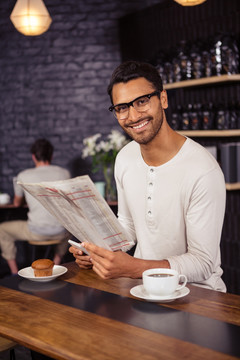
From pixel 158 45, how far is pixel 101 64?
0.82 metres

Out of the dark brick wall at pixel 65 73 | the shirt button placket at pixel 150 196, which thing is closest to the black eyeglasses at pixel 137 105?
the shirt button placket at pixel 150 196

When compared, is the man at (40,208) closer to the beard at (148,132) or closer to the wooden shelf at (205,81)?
the wooden shelf at (205,81)

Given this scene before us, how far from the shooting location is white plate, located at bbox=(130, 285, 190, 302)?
64.6 inches

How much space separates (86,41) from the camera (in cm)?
573

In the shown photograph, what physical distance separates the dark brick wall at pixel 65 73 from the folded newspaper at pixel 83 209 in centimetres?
395

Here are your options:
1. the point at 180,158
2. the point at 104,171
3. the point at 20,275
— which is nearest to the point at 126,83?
the point at 180,158

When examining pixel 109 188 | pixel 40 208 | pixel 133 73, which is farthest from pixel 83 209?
pixel 109 188

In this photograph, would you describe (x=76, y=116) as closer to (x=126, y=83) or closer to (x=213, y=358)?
(x=126, y=83)

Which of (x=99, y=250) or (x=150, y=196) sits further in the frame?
(x=150, y=196)

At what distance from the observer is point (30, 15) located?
449cm

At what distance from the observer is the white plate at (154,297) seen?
1.64 meters

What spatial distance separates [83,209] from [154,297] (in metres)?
0.36

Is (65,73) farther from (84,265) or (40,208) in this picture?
(84,265)

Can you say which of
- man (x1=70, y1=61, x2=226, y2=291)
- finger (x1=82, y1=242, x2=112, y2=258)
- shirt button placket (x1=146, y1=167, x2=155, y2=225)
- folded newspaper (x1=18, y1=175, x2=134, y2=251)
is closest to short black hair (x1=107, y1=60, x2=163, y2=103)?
man (x1=70, y1=61, x2=226, y2=291)
